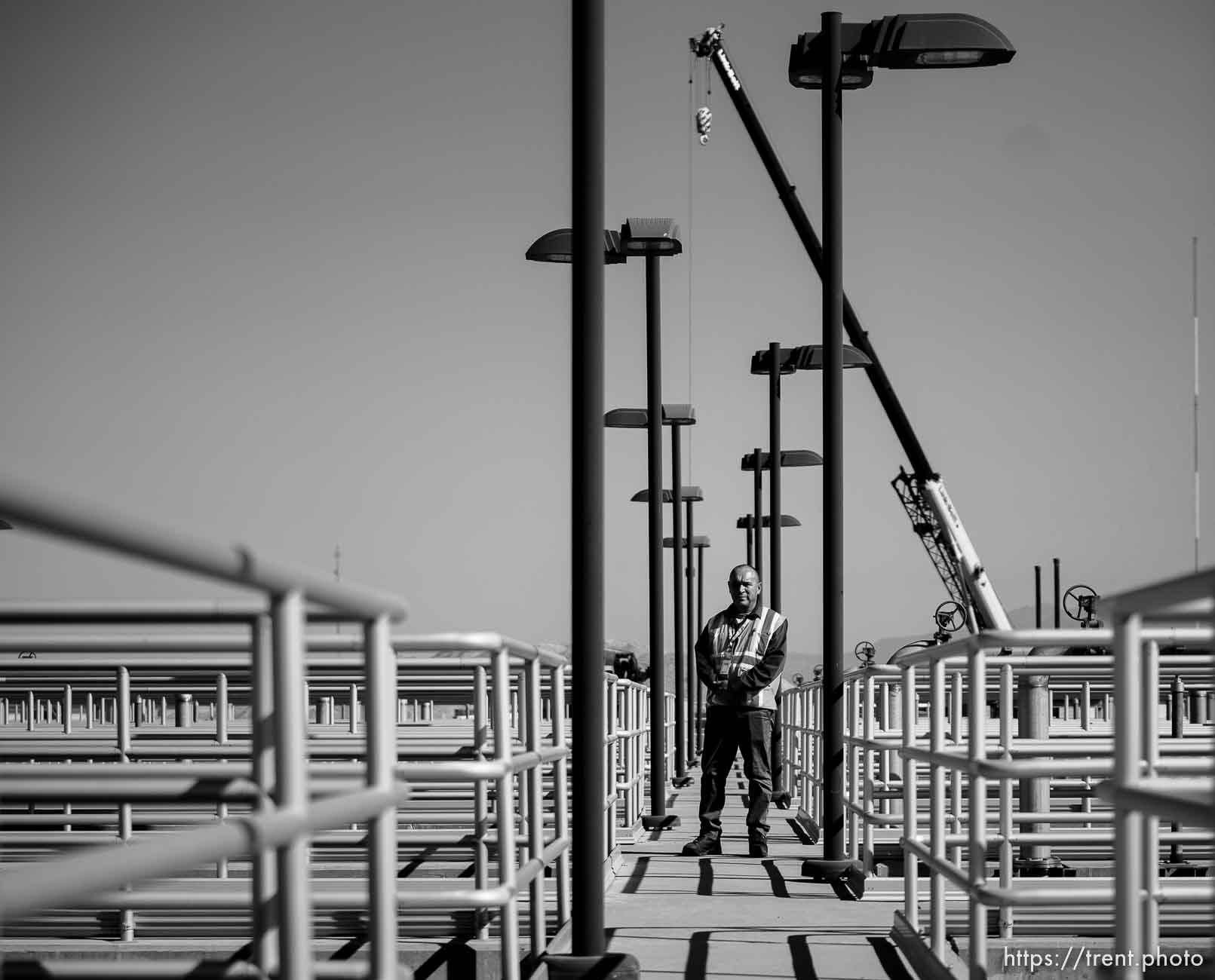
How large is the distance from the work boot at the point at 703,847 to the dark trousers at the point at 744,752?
37 millimetres

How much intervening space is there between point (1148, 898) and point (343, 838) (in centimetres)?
257

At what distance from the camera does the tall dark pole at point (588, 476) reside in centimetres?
638

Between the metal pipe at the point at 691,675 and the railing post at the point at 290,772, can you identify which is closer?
the railing post at the point at 290,772

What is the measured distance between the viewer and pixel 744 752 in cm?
1211

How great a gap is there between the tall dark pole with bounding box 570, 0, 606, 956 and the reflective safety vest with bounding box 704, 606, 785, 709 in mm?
5171

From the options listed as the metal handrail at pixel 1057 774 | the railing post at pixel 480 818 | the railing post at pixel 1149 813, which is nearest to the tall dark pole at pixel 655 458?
the metal handrail at pixel 1057 774

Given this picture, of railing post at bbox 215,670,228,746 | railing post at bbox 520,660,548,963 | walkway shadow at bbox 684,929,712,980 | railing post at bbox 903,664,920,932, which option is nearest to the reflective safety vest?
walkway shadow at bbox 684,929,712,980

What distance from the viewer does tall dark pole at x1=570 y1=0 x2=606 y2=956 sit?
638 cm

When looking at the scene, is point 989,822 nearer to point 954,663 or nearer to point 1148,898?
point 954,663

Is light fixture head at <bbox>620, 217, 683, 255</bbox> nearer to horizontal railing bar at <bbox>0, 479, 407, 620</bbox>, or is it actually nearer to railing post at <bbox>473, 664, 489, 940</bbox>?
railing post at <bbox>473, 664, 489, 940</bbox>

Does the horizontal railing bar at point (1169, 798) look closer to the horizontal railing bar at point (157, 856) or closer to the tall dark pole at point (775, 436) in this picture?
the horizontal railing bar at point (157, 856)

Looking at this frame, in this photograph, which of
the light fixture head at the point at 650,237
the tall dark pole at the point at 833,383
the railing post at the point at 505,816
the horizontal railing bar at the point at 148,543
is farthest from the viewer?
the light fixture head at the point at 650,237

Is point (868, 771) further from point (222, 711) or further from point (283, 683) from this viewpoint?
point (283, 683)

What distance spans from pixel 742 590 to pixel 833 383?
1.57 meters
